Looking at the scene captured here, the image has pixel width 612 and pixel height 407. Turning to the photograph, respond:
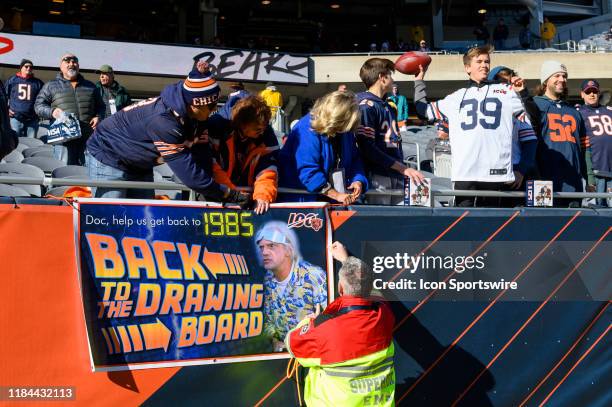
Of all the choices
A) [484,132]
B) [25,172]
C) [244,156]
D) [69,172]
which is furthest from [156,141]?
[25,172]

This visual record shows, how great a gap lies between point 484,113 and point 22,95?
278 inches

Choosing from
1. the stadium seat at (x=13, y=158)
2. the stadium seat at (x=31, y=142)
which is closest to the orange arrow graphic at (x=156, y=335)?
the stadium seat at (x=13, y=158)

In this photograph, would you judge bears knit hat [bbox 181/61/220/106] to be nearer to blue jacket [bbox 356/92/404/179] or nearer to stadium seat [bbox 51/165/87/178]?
blue jacket [bbox 356/92/404/179]

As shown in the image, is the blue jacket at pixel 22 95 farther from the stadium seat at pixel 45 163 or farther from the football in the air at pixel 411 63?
the football in the air at pixel 411 63

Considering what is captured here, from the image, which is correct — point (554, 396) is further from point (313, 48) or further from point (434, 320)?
point (313, 48)

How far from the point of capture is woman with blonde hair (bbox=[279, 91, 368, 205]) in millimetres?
5066

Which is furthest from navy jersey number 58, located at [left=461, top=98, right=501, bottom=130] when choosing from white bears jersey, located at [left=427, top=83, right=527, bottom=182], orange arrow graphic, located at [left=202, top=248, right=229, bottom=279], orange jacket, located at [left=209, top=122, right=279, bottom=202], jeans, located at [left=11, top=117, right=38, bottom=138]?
jeans, located at [left=11, top=117, right=38, bottom=138]

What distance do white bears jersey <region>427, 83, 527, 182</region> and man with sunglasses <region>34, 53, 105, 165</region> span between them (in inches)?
160

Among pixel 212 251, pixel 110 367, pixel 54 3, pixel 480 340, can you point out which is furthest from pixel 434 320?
pixel 54 3

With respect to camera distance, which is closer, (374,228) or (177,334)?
(177,334)

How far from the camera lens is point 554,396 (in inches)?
207

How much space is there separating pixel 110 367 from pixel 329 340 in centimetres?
121

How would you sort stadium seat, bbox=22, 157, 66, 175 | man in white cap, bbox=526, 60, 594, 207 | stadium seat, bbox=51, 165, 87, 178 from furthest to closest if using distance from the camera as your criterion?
stadium seat, bbox=22, 157, 66, 175 → stadium seat, bbox=51, 165, 87, 178 → man in white cap, bbox=526, 60, 594, 207

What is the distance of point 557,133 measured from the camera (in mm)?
6375
